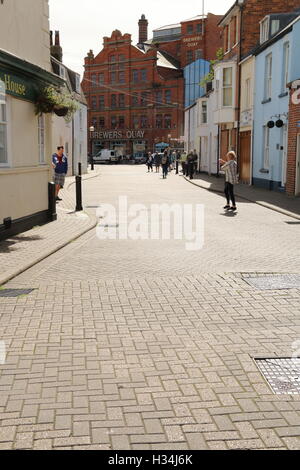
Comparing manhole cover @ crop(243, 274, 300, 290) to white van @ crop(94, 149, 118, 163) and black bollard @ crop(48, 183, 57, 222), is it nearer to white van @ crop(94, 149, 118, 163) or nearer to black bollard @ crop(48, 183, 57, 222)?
black bollard @ crop(48, 183, 57, 222)

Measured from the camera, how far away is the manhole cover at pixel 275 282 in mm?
7016

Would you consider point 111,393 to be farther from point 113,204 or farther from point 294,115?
point 294,115

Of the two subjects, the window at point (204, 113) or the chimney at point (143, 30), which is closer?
the window at point (204, 113)

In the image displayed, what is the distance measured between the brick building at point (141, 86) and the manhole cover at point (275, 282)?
206ft

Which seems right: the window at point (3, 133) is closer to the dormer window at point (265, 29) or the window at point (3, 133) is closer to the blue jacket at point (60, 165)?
the blue jacket at point (60, 165)

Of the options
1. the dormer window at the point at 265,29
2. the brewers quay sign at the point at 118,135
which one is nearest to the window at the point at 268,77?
the dormer window at the point at 265,29

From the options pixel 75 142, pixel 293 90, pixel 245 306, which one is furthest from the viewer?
pixel 75 142

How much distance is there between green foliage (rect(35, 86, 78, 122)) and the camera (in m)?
12.0

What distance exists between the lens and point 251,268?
8195mm

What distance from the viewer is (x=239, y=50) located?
28609mm

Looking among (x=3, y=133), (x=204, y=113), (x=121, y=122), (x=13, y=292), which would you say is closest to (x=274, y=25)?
(x=204, y=113)

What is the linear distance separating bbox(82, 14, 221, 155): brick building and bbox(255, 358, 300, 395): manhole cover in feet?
216
